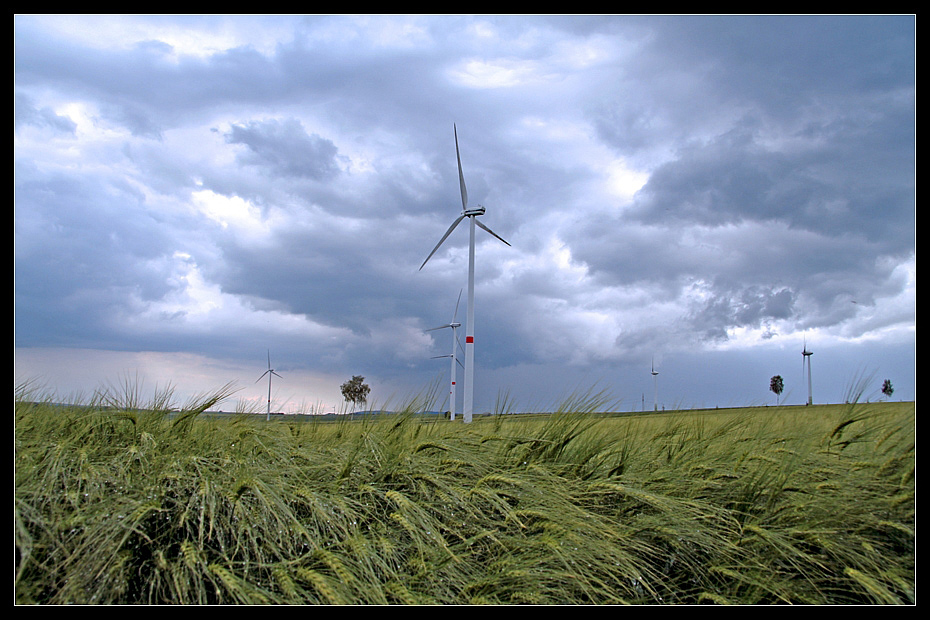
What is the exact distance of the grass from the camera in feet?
18.0

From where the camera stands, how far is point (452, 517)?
659 cm

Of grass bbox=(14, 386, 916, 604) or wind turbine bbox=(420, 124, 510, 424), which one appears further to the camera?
wind turbine bbox=(420, 124, 510, 424)

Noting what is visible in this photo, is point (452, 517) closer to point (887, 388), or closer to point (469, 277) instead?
point (887, 388)

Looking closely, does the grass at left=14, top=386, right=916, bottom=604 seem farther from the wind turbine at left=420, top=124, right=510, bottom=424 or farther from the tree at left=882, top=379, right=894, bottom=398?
the wind turbine at left=420, top=124, right=510, bottom=424

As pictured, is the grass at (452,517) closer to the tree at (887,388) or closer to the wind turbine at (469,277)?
the tree at (887,388)

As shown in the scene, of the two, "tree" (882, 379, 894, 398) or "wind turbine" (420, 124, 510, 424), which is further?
"wind turbine" (420, 124, 510, 424)

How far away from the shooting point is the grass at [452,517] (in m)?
5.50

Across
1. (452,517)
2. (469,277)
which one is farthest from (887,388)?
(469,277)

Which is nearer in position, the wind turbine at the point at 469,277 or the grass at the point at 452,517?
the grass at the point at 452,517

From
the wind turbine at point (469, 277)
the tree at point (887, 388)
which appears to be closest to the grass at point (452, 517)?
the tree at point (887, 388)

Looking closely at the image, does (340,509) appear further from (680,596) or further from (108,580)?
(680,596)

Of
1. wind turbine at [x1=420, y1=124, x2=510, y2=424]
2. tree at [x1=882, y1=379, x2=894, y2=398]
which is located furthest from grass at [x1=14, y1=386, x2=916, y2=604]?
wind turbine at [x1=420, y1=124, x2=510, y2=424]
